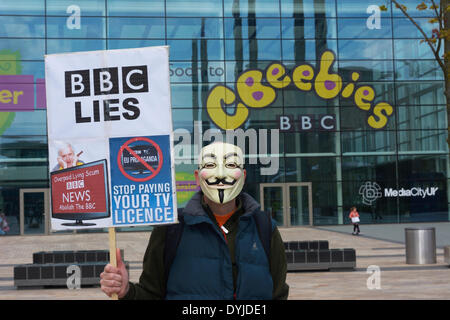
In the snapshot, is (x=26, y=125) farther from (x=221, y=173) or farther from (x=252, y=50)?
(x=221, y=173)

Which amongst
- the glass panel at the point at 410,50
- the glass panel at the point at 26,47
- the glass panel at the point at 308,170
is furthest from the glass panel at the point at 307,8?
the glass panel at the point at 26,47

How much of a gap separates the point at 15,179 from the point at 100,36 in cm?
882

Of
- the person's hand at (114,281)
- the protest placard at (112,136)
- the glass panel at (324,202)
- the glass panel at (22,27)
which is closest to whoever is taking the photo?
the person's hand at (114,281)

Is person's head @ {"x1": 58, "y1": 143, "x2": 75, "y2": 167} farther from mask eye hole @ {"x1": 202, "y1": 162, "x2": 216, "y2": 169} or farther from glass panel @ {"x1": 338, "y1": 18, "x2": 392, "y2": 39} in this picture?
glass panel @ {"x1": 338, "y1": 18, "x2": 392, "y2": 39}

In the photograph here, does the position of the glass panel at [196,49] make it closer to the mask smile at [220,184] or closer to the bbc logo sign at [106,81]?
the bbc logo sign at [106,81]

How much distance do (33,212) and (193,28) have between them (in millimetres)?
13035

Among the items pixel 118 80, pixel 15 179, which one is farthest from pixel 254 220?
pixel 15 179

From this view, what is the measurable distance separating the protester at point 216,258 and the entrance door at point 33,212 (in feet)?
111

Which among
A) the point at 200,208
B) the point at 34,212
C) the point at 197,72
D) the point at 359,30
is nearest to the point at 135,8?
the point at 197,72

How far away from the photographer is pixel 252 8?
127 feet

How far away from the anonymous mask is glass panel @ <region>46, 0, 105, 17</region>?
116ft

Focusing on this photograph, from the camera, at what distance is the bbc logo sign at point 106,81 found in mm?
3797

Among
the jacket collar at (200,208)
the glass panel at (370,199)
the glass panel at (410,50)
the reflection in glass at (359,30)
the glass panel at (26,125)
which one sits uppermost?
the reflection in glass at (359,30)

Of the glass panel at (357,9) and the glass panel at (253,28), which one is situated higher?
the glass panel at (357,9)
